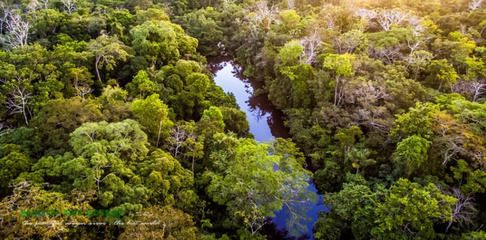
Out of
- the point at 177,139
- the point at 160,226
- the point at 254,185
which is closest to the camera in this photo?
the point at 160,226

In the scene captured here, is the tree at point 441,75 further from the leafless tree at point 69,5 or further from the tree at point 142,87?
the leafless tree at point 69,5

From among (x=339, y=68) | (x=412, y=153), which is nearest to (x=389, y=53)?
(x=339, y=68)

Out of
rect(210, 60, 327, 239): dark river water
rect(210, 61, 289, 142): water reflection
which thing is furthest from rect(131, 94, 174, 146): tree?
rect(210, 61, 289, 142): water reflection

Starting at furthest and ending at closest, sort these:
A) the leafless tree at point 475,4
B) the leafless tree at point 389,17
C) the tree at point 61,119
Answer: the leafless tree at point 475,4 < the leafless tree at point 389,17 < the tree at point 61,119

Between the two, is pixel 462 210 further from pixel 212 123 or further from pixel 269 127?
pixel 269 127

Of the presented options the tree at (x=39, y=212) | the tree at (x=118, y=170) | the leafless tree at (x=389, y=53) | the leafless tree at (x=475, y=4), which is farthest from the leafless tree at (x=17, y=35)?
the leafless tree at (x=475, y=4)
